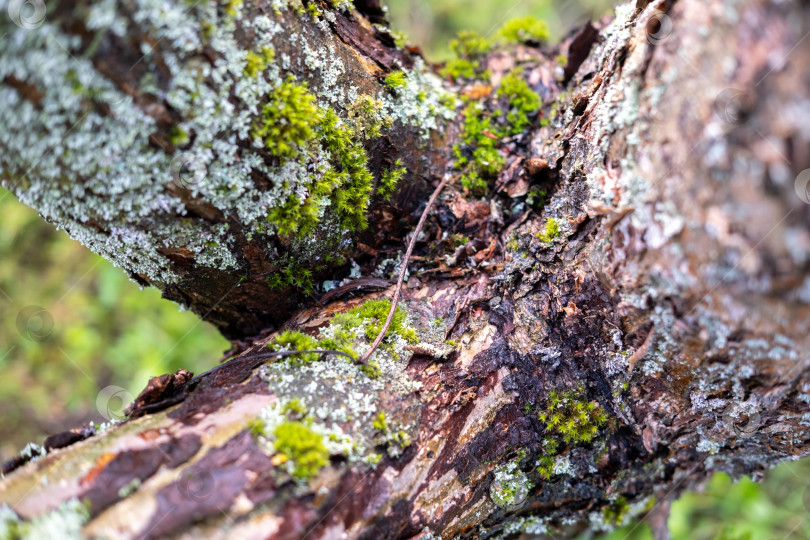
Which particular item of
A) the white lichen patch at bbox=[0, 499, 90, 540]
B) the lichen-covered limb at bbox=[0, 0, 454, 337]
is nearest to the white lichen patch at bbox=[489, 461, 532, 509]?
the lichen-covered limb at bbox=[0, 0, 454, 337]

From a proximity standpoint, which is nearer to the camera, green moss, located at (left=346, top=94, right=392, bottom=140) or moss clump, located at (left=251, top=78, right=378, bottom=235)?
moss clump, located at (left=251, top=78, right=378, bottom=235)

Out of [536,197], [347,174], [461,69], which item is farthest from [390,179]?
[461,69]

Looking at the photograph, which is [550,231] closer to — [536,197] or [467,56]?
[536,197]

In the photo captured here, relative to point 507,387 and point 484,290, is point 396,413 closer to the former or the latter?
point 507,387

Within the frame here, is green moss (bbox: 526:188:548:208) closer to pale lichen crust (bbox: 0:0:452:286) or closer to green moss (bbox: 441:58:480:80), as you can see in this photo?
pale lichen crust (bbox: 0:0:452:286)

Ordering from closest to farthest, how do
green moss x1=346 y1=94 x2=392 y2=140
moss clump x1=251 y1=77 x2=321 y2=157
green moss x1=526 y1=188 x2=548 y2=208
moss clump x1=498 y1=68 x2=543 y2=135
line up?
moss clump x1=251 y1=77 x2=321 y2=157
green moss x1=346 y1=94 x2=392 y2=140
green moss x1=526 y1=188 x2=548 y2=208
moss clump x1=498 y1=68 x2=543 y2=135

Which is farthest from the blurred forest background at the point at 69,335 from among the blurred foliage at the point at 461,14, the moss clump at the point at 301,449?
the moss clump at the point at 301,449

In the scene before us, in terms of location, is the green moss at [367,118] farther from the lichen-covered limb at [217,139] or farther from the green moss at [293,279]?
the green moss at [293,279]

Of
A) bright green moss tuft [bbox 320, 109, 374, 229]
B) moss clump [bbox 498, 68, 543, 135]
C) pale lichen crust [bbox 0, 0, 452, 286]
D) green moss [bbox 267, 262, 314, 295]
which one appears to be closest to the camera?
pale lichen crust [bbox 0, 0, 452, 286]

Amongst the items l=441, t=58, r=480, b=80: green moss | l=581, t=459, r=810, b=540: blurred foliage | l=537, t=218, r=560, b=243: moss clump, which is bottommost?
l=581, t=459, r=810, b=540: blurred foliage
